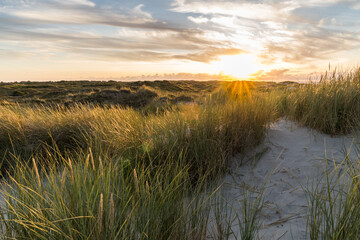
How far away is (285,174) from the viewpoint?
313cm

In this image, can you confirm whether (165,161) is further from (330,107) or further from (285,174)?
(330,107)

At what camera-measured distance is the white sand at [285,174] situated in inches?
88.2

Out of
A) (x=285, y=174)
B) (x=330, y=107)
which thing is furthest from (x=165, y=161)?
(x=330, y=107)

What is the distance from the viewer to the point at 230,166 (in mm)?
3375

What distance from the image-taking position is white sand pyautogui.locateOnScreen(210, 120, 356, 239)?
2240 mm

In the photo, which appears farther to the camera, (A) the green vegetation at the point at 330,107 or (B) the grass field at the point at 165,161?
(A) the green vegetation at the point at 330,107

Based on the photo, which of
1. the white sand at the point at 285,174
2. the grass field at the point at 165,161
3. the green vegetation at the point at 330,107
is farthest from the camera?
the green vegetation at the point at 330,107

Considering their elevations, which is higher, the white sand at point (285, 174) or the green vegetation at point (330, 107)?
the green vegetation at point (330, 107)

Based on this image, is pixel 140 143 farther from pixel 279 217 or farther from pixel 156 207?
pixel 279 217

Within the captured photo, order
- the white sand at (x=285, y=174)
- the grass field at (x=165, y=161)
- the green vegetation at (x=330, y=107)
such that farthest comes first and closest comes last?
the green vegetation at (x=330, y=107) < the white sand at (x=285, y=174) < the grass field at (x=165, y=161)

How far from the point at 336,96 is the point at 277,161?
1767 mm

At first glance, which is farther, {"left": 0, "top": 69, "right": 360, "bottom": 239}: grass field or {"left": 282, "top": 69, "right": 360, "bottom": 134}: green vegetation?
{"left": 282, "top": 69, "right": 360, "bottom": 134}: green vegetation

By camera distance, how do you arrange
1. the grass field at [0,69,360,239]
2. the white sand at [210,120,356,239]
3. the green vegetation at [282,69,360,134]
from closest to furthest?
the grass field at [0,69,360,239], the white sand at [210,120,356,239], the green vegetation at [282,69,360,134]

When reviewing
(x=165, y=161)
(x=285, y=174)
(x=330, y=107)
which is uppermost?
(x=330, y=107)
